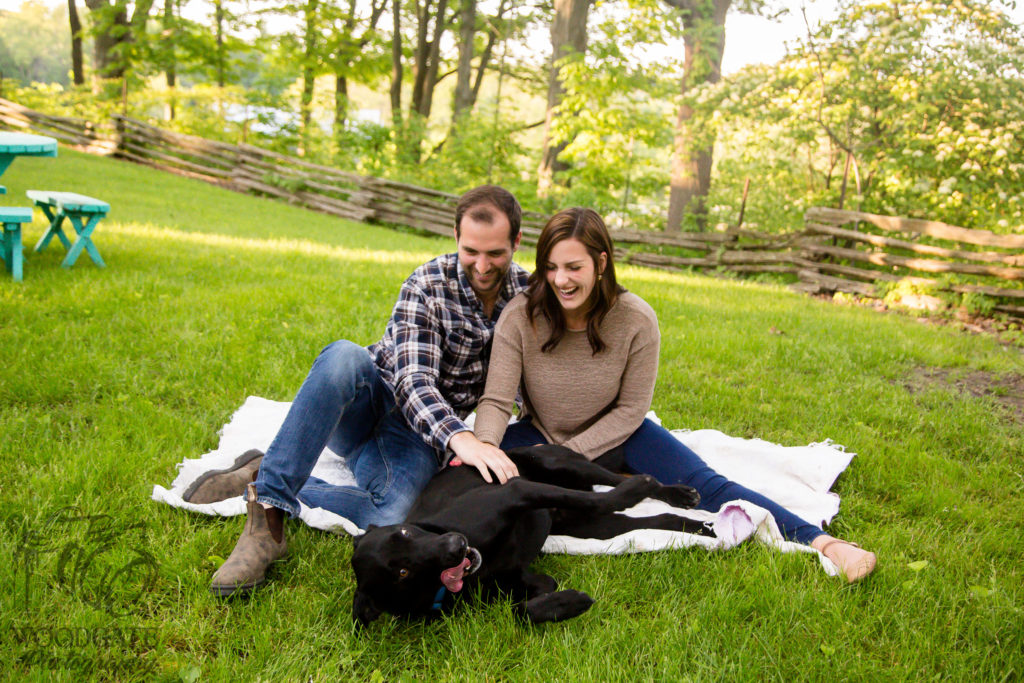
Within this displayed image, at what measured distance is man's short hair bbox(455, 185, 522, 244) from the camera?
2.62 metres

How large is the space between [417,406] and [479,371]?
0.49 m

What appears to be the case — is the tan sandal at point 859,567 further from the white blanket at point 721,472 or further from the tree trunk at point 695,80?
the tree trunk at point 695,80

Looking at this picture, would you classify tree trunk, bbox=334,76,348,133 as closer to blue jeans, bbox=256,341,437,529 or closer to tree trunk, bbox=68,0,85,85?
tree trunk, bbox=68,0,85,85

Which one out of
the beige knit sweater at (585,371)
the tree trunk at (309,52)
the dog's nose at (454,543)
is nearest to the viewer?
the dog's nose at (454,543)

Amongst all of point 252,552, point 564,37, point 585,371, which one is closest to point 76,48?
point 564,37

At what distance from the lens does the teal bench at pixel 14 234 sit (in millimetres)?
5285

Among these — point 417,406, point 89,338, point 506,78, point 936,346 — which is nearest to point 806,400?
point 936,346

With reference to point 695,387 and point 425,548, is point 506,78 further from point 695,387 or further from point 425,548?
point 425,548

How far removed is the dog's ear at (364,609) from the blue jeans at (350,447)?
0.48 metres

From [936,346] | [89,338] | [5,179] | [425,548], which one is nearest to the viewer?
[425,548]

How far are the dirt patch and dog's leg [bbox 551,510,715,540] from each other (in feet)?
9.31

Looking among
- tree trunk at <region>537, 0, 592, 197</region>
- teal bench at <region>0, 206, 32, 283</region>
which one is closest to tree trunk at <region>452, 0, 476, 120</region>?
tree trunk at <region>537, 0, 592, 197</region>

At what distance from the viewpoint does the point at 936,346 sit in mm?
5680

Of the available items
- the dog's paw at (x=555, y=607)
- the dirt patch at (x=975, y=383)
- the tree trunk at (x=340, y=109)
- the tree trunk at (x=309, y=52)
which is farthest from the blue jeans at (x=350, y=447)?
the tree trunk at (x=309, y=52)
